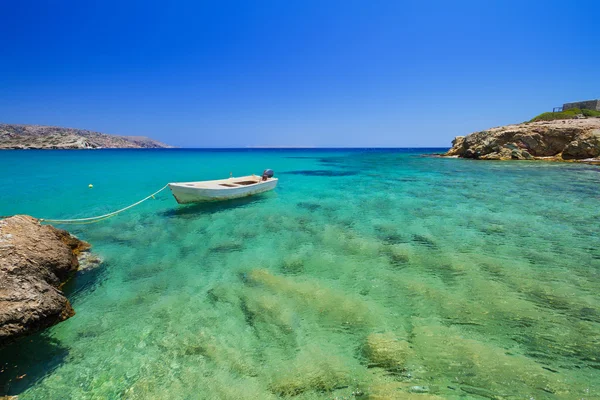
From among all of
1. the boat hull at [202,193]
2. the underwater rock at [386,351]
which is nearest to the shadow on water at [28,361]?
the underwater rock at [386,351]

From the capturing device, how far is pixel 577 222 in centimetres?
1221

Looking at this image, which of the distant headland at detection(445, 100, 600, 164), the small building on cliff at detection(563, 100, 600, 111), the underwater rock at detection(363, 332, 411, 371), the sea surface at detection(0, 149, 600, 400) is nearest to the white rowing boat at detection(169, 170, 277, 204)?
the sea surface at detection(0, 149, 600, 400)

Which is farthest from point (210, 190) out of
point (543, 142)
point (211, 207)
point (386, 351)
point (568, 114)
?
point (568, 114)

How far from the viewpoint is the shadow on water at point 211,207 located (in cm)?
1519

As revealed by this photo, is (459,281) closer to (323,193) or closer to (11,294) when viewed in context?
(11,294)

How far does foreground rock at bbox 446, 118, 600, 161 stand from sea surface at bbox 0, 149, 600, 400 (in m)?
38.9

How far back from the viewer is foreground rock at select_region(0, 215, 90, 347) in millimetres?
4926

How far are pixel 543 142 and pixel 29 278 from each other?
5916cm

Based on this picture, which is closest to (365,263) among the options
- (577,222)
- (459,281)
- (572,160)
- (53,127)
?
(459,281)

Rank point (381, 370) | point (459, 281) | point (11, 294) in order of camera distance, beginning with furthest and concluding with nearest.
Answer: point (459, 281), point (11, 294), point (381, 370)

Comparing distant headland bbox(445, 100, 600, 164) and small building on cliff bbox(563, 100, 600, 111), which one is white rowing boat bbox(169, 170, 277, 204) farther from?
small building on cliff bbox(563, 100, 600, 111)

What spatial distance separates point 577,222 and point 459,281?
9.39 meters

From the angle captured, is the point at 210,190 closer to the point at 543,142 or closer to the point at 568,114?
the point at 543,142

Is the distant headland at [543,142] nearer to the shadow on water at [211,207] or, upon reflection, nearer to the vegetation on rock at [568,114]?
the vegetation on rock at [568,114]
